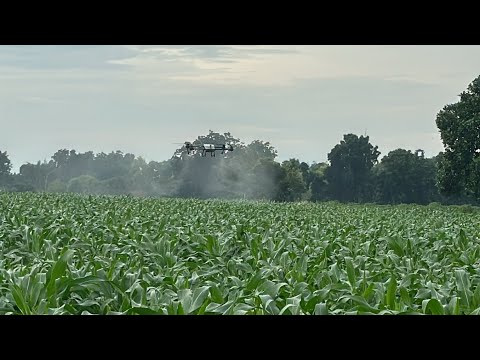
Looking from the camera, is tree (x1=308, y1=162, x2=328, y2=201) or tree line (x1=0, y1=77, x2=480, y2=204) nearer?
tree line (x1=0, y1=77, x2=480, y2=204)

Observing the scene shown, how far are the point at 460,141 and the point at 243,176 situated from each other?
59.0 feet

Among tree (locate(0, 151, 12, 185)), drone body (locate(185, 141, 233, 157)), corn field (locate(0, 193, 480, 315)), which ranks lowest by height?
corn field (locate(0, 193, 480, 315))

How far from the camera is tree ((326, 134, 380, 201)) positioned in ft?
177

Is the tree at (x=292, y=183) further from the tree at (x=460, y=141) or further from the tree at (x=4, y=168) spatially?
the tree at (x=4, y=168)

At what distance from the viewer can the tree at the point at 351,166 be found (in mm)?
53875

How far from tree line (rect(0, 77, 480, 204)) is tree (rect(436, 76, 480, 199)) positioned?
14.0 feet

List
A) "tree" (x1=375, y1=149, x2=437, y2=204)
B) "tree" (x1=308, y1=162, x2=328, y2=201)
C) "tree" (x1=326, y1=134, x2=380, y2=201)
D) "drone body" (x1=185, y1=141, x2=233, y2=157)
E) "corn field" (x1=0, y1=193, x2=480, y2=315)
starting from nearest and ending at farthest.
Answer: "corn field" (x1=0, y1=193, x2=480, y2=315)
"drone body" (x1=185, y1=141, x2=233, y2=157)
"tree" (x1=375, y1=149, x2=437, y2=204)
"tree" (x1=326, y1=134, x2=380, y2=201)
"tree" (x1=308, y1=162, x2=328, y2=201)

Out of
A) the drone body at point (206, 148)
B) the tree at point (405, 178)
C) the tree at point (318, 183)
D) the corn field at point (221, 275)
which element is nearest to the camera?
the corn field at point (221, 275)

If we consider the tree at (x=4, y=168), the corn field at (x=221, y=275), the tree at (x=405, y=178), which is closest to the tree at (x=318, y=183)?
the tree at (x=405, y=178)

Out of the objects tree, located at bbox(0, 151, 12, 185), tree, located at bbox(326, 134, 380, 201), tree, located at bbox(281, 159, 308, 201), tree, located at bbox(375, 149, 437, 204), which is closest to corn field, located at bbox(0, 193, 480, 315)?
tree, located at bbox(375, 149, 437, 204)

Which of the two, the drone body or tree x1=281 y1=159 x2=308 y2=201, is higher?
the drone body

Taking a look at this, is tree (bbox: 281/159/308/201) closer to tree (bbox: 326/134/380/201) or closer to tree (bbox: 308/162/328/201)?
tree (bbox: 308/162/328/201)

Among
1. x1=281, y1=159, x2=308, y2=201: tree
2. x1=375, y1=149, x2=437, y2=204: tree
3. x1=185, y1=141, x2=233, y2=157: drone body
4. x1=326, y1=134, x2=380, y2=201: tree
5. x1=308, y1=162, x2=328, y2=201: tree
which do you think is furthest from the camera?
x1=281, y1=159, x2=308, y2=201: tree
